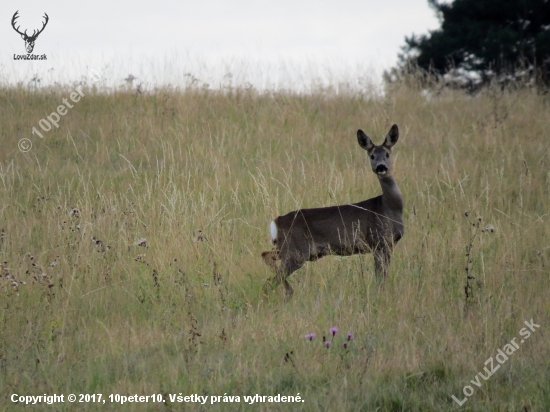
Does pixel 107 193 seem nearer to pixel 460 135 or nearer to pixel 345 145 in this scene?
pixel 345 145

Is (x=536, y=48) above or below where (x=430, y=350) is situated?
above

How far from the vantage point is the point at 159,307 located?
522 cm

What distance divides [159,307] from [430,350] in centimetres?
210

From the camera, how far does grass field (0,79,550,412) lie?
12.5ft

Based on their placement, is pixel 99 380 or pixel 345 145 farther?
pixel 345 145

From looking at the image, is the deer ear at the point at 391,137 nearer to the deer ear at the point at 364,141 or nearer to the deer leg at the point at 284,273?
the deer ear at the point at 364,141

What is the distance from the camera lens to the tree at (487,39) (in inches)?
736

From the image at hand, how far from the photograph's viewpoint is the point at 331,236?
18.6 ft

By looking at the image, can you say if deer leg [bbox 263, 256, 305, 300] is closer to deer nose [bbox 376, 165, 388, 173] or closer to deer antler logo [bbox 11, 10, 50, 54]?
deer nose [bbox 376, 165, 388, 173]

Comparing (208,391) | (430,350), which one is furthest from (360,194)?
(208,391)

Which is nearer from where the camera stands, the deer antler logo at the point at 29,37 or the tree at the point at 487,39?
the deer antler logo at the point at 29,37

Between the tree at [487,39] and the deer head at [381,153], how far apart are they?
12.4 m

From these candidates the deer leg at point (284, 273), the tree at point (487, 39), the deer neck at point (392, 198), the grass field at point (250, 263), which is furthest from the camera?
the tree at point (487, 39)

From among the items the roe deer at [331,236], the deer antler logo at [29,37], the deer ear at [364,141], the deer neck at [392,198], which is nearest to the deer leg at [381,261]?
the roe deer at [331,236]
